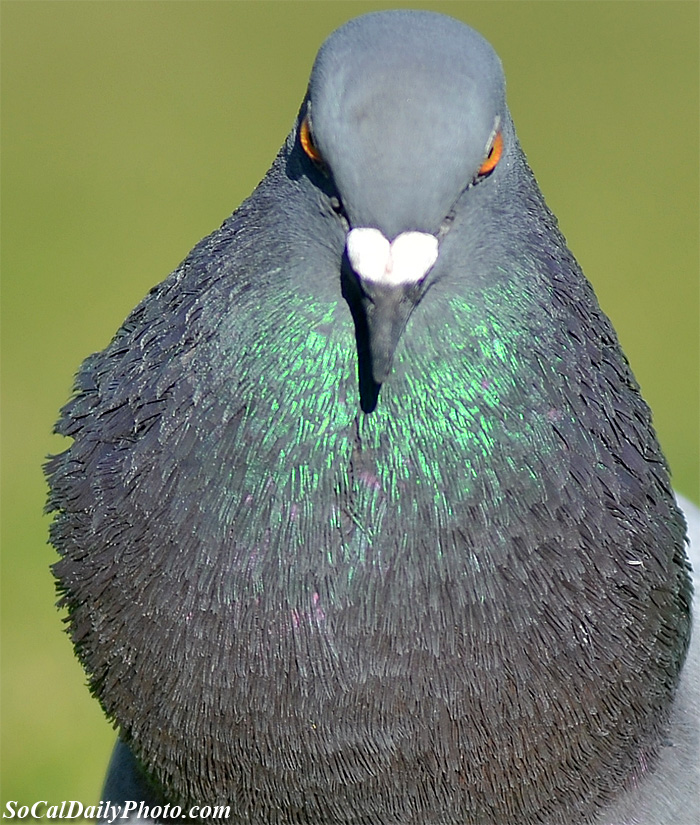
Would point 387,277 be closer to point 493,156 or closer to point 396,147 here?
point 396,147

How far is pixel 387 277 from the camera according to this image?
149cm

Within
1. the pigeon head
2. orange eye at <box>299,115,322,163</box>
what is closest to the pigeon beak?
the pigeon head

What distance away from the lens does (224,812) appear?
1956mm

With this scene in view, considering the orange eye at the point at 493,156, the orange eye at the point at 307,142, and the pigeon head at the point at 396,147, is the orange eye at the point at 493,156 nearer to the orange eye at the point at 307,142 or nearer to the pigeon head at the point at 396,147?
the pigeon head at the point at 396,147

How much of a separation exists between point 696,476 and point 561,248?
4.52 metres

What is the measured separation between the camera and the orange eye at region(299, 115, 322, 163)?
1613 mm

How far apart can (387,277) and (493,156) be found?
0.30 metres

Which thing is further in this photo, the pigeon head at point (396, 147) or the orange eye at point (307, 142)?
the orange eye at point (307, 142)

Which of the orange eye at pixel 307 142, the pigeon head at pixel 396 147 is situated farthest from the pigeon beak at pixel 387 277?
the orange eye at pixel 307 142

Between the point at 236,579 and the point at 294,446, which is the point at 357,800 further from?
the point at 294,446

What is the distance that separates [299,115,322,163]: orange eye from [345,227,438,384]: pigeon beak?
0.16 m

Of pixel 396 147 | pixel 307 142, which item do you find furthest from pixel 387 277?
pixel 307 142

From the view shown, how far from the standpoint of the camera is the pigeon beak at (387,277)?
1496 mm

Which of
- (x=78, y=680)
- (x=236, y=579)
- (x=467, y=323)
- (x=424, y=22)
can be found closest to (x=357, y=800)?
(x=236, y=579)
